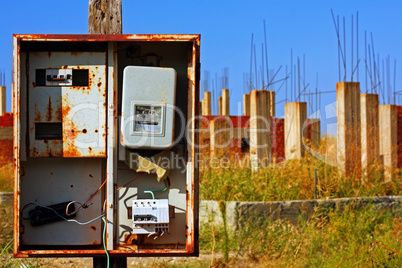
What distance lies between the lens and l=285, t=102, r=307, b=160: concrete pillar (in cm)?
1042

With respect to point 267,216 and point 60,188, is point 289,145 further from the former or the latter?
point 60,188

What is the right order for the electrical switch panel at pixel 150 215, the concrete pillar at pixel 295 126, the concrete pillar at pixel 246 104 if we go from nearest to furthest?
the electrical switch panel at pixel 150 215 → the concrete pillar at pixel 295 126 → the concrete pillar at pixel 246 104

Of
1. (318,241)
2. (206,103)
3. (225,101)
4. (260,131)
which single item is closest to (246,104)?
(225,101)

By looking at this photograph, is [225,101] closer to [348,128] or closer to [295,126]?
[295,126]

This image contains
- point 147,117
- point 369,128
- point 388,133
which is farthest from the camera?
point 388,133

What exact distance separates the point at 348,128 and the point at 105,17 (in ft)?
17.6

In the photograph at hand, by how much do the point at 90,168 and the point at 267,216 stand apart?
3509mm

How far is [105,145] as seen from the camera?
3.82 meters

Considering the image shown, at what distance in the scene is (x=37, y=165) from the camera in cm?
400

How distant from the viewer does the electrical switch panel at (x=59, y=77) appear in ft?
12.5

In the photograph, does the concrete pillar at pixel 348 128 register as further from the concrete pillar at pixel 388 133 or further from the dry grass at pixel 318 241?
the concrete pillar at pixel 388 133

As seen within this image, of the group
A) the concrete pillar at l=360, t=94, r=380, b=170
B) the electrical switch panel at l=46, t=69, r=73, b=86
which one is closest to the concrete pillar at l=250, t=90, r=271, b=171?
the concrete pillar at l=360, t=94, r=380, b=170

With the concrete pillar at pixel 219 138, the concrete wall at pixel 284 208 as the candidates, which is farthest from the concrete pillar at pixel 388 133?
the concrete pillar at pixel 219 138

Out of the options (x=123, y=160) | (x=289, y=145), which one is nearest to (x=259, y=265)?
(x=123, y=160)
